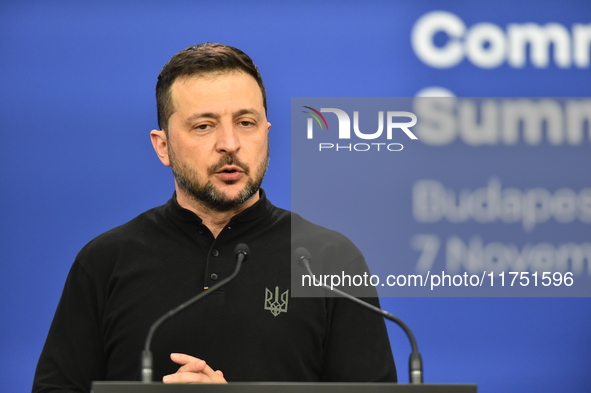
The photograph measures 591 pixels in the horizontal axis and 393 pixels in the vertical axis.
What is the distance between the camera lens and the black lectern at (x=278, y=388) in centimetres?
109

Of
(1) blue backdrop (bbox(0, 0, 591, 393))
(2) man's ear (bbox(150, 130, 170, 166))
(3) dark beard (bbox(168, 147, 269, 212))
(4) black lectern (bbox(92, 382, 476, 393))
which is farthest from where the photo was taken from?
(1) blue backdrop (bbox(0, 0, 591, 393))

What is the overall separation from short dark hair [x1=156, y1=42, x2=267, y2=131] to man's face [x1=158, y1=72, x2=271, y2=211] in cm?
2

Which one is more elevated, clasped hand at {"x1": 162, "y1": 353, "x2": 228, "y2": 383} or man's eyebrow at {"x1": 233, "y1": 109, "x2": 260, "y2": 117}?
man's eyebrow at {"x1": 233, "y1": 109, "x2": 260, "y2": 117}

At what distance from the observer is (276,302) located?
180 centimetres

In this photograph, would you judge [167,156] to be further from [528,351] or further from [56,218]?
[528,351]

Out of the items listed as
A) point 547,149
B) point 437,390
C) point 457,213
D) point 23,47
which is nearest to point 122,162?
point 23,47

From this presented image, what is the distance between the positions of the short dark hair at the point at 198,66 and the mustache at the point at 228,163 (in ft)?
0.74

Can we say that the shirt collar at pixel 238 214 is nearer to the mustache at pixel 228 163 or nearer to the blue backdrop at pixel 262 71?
the mustache at pixel 228 163

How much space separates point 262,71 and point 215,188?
87cm

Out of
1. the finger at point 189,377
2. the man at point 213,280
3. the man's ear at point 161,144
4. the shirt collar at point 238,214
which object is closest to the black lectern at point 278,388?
the finger at point 189,377

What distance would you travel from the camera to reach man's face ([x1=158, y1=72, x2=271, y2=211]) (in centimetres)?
185

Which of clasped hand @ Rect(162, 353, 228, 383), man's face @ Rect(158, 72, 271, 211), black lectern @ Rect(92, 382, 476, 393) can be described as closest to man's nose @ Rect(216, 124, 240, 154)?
man's face @ Rect(158, 72, 271, 211)

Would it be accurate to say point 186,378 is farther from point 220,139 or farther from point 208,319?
point 220,139

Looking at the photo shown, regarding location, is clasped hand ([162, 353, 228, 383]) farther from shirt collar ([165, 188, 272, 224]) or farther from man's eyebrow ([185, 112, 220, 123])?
man's eyebrow ([185, 112, 220, 123])
